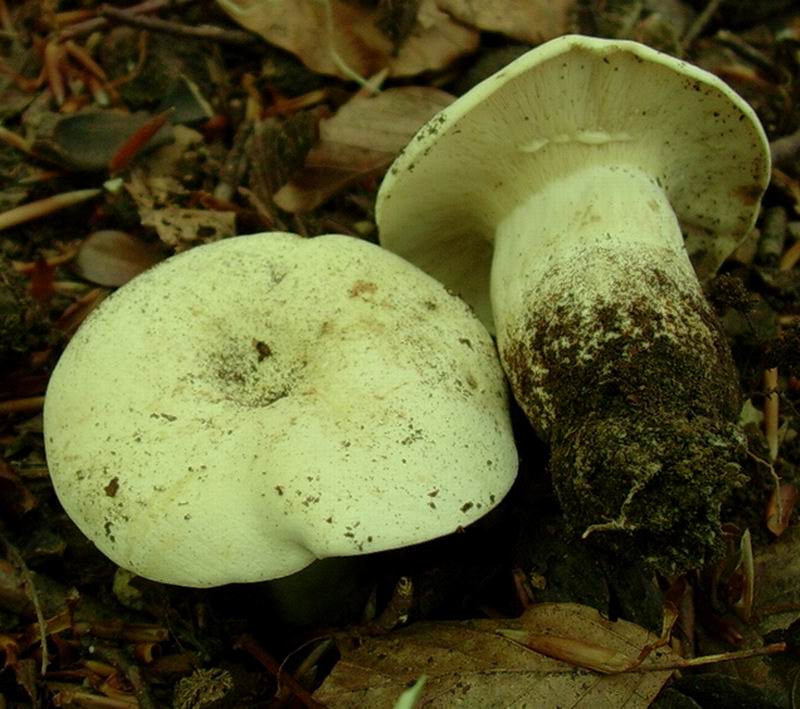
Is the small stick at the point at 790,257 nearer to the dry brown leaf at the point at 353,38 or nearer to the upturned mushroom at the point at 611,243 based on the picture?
the upturned mushroom at the point at 611,243

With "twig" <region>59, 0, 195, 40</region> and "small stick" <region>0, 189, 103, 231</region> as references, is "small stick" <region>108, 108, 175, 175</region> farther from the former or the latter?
"twig" <region>59, 0, 195, 40</region>

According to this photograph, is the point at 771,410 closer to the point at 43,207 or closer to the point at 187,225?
the point at 187,225

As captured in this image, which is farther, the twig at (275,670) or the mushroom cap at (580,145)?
the mushroom cap at (580,145)

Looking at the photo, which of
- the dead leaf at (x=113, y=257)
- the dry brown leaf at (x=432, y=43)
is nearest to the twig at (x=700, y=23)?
the dry brown leaf at (x=432, y=43)

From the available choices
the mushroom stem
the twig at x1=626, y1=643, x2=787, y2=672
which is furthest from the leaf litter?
the mushroom stem

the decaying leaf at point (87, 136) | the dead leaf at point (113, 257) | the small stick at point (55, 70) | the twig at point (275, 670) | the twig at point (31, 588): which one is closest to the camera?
the twig at point (275, 670)

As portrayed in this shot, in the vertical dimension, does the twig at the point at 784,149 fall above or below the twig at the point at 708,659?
above

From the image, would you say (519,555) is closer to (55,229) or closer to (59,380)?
(59,380)

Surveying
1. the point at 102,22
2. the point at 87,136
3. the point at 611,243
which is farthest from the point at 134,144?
the point at 611,243
